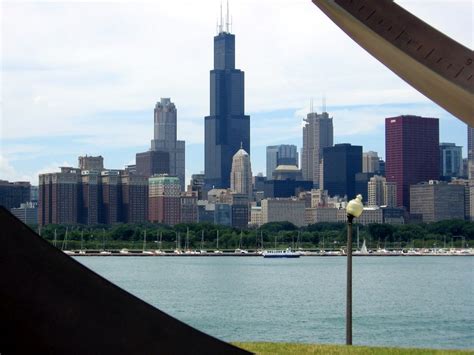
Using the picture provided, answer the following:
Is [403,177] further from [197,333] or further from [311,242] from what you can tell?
[197,333]

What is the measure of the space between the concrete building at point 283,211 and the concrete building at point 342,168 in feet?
64.6

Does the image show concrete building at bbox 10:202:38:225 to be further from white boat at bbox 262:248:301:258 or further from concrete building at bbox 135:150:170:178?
concrete building at bbox 135:150:170:178

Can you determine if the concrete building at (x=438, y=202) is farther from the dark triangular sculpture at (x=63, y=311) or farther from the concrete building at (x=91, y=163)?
the dark triangular sculpture at (x=63, y=311)

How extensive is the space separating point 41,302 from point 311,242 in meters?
126

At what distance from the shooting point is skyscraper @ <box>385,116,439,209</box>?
181375 mm

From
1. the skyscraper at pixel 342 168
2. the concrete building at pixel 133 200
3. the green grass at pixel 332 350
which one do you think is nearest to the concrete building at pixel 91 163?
the concrete building at pixel 133 200

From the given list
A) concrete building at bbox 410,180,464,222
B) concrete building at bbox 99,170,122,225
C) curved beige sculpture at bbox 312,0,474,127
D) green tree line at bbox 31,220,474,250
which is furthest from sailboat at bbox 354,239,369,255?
curved beige sculpture at bbox 312,0,474,127

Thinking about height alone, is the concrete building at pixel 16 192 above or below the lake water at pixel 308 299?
above

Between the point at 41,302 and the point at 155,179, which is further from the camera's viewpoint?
the point at 155,179

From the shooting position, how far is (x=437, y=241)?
133 m

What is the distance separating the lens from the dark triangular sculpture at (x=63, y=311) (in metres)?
6.57

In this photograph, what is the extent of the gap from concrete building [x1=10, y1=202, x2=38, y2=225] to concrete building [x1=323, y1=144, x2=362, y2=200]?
61.5 m

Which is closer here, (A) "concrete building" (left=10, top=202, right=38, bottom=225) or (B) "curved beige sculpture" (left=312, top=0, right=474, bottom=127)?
(B) "curved beige sculpture" (left=312, top=0, right=474, bottom=127)

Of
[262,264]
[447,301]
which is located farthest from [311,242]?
[447,301]
